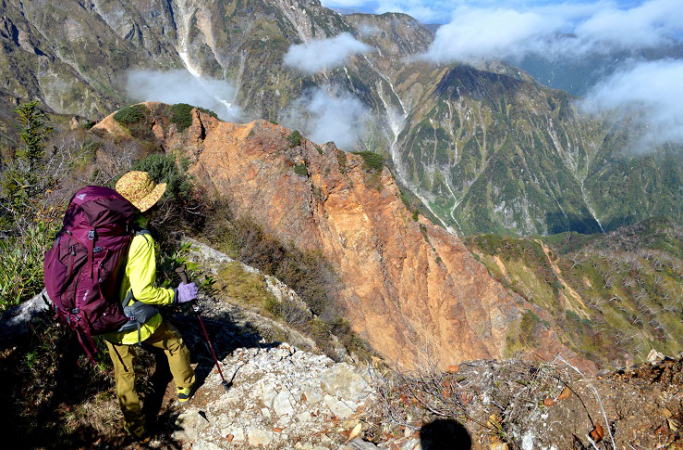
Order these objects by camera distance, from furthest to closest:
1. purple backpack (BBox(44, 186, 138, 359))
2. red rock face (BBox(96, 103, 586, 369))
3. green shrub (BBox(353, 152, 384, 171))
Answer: green shrub (BBox(353, 152, 384, 171)) → red rock face (BBox(96, 103, 586, 369)) → purple backpack (BBox(44, 186, 138, 359))

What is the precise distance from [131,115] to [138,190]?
20048 mm

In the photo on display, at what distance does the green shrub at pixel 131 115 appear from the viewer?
20.5 metres

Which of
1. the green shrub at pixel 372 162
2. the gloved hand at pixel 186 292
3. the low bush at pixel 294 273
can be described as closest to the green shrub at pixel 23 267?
the gloved hand at pixel 186 292

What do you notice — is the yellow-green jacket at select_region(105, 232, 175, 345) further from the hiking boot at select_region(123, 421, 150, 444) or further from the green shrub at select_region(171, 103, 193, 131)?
the green shrub at select_region(171, 103, 193, 131)

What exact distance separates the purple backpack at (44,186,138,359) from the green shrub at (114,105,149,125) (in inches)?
807

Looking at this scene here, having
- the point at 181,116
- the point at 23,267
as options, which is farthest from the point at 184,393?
the point at 181,116

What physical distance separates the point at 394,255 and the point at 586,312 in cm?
4957

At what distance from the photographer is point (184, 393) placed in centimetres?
459

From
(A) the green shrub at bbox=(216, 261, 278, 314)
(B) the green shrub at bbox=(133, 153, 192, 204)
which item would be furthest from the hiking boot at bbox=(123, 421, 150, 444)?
(B) the green shrub at bbox=(133, 153, 192, 204)

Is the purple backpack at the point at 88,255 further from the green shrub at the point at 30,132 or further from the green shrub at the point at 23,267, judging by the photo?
the green shrub at the point at 30,132

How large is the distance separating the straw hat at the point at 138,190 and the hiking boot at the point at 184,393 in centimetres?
233

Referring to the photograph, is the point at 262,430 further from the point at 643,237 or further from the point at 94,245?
the point at 643,237

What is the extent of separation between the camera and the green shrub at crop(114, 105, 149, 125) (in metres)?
20.5

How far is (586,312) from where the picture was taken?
58438 millimetres
